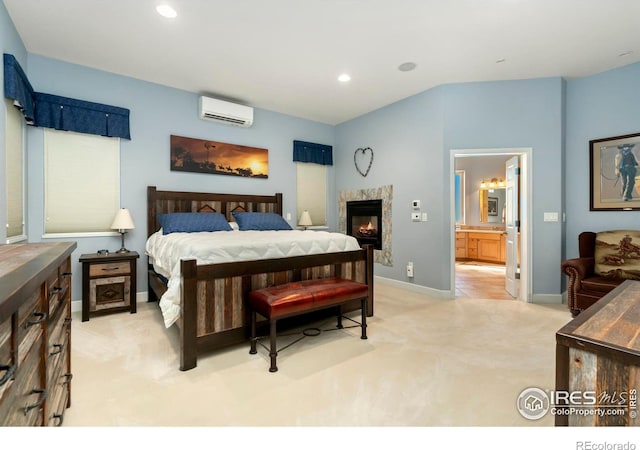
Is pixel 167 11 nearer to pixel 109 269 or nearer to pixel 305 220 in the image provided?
pixel 109 269

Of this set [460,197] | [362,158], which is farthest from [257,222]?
[460,197]

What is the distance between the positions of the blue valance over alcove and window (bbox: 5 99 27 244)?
11 cm

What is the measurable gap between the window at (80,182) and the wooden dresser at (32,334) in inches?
93.9

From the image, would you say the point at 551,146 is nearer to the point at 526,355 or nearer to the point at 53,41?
the point at 526,355

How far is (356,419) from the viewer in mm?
1604

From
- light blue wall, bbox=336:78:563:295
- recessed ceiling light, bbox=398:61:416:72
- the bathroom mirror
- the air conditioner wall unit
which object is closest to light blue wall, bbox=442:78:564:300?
light blue wall, bbox=336:78:563:295

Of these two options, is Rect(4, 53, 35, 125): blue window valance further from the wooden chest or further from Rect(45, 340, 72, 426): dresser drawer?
the wooden chest

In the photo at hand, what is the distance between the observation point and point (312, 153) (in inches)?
213

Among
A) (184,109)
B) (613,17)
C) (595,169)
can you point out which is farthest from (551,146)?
(184,109)

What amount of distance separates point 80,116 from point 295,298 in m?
3.31

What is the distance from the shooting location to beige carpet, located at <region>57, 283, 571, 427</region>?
5.37 ft

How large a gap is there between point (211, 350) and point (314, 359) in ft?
2.65

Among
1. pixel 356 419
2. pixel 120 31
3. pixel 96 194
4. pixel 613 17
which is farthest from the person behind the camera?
pixel 96 194

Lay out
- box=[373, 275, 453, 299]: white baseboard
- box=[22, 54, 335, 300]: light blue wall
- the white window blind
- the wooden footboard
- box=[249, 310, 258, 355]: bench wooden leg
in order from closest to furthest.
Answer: the wooden footboard → box=[249, 310, 258, 355]: bench wooden leg → box=[22, 54, 335, 300]: light blue wall → box=[373, 275, 453, 299]: white baseboard → the white window blind
